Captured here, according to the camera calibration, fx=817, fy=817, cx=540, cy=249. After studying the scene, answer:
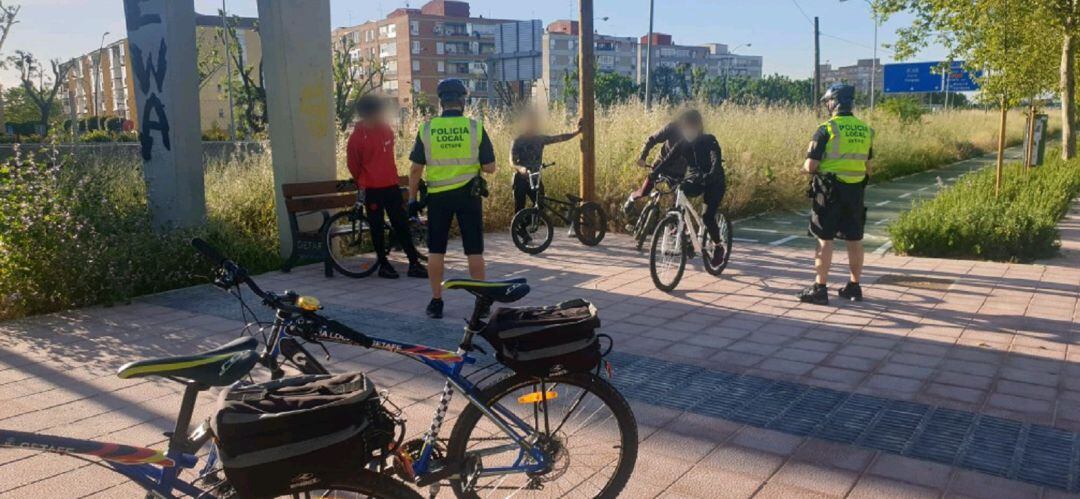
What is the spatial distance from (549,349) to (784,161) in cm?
1405

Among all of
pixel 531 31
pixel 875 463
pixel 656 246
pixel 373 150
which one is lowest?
pixel 875 463

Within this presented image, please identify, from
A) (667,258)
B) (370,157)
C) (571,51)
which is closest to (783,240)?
(667,258)

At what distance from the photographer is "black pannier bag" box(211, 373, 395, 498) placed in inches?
81.1

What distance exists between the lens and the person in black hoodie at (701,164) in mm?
8164

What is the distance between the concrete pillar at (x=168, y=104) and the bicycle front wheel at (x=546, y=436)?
709 centimetres

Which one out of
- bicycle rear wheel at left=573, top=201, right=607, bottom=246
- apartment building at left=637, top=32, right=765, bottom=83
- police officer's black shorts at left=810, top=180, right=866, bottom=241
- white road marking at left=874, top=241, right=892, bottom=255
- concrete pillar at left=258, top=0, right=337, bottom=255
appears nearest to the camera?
police officer's black shorts at left=810, top=180, right=866, bottom=241

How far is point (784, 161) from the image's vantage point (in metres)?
15.9

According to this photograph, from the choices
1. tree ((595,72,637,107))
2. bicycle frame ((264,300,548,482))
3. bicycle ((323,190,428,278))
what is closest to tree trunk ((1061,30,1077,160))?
bicycle ((323,190,428,278))

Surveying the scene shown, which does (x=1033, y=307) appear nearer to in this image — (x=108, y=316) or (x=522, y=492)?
(x=522, y=492)

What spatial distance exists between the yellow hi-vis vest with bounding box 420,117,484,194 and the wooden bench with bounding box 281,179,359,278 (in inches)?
104

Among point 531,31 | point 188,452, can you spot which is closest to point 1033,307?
point 188,452

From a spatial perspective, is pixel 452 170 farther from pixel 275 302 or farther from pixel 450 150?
pixel 275 302

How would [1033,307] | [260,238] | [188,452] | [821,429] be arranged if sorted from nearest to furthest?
[188,452] → [821,429] → [1033,307] → [260,238]

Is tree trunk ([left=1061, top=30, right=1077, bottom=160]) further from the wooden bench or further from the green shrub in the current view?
the wooden bench
